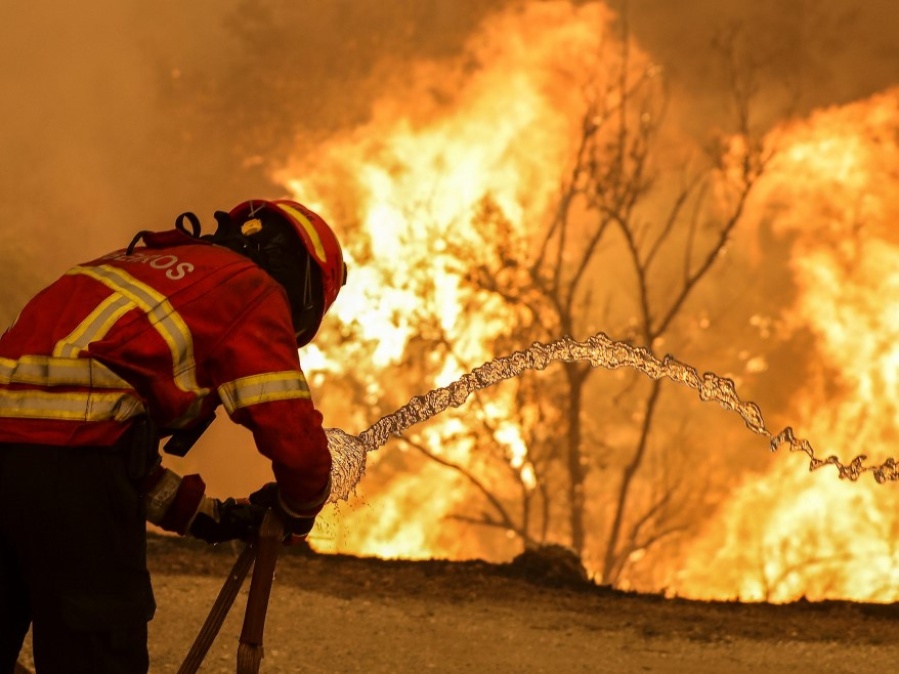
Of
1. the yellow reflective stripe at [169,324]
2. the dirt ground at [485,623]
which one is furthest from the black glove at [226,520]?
the dirt ground at [485,623]

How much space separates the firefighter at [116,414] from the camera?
2336mm

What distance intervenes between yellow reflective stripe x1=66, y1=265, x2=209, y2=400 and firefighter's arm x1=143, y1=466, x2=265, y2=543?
11.6 inches

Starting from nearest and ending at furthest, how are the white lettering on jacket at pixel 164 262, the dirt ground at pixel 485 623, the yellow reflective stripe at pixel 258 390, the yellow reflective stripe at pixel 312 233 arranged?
the yellow reflective stripe at pixel 258 390 < the white lettering on jacket at pixel 164 262 < the yellow reflective stripe at pixel 312 233 < the dirt ground at pixel 485 623

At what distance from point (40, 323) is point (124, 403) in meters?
0.24

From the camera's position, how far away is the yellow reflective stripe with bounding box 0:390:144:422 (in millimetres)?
2334

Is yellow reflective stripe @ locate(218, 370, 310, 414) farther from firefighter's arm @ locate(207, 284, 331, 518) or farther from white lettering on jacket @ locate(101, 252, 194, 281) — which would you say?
white lettering on jacket @ locate(101, 252, 194, 281)

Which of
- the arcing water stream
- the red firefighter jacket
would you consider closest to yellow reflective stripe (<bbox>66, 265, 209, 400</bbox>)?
the red firefighter jacket

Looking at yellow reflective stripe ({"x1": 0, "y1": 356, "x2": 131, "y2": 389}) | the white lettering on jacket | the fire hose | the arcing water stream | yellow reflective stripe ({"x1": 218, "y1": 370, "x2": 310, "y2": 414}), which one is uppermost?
the arcing water stream

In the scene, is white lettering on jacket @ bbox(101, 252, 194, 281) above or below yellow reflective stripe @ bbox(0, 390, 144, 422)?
above

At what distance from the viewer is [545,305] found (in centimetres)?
948

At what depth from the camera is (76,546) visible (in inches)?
92.9

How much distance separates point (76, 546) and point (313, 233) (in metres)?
0.77

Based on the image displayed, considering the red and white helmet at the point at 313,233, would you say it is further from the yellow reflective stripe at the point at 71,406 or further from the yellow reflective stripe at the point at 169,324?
the yellow reflective stripe at the point at 71,406

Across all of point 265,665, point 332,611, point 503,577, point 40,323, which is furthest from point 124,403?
point 503,577
